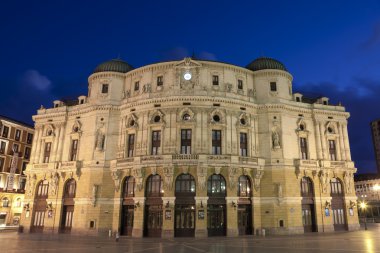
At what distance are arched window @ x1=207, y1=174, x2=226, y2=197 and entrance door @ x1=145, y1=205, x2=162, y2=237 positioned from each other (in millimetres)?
7932

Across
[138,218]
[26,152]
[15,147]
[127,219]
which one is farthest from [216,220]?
[26,152]

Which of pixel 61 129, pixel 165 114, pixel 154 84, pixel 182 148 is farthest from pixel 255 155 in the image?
pixel 61 129

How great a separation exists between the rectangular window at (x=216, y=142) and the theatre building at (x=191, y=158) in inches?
6.3

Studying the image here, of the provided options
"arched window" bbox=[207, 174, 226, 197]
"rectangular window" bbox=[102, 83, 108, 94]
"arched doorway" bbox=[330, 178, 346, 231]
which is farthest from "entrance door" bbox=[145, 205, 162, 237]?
"arched doorway" bbox=[330, 178, 346, 231]

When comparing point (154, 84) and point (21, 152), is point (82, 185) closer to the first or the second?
point (154, 84)

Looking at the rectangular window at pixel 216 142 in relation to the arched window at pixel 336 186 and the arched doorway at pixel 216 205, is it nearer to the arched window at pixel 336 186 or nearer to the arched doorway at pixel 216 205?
the arched doorway at pixel 216 205

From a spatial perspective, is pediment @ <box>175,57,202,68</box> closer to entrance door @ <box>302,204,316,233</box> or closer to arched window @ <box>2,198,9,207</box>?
entrance door @ <box>302,204,316,233</box>

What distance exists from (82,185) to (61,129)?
1255 centimetres

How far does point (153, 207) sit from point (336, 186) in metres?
32.3

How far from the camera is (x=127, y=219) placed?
167ft

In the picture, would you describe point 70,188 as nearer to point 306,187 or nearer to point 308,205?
point 306,187

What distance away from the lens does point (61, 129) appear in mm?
60000

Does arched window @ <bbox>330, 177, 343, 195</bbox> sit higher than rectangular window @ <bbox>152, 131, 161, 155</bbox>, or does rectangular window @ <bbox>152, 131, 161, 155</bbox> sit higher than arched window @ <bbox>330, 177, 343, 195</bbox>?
rectangular window @ <bbox>152, 131, 161, 155</bbox>

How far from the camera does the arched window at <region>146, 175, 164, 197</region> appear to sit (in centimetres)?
4909
